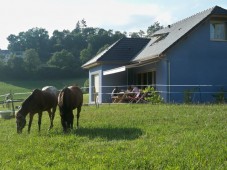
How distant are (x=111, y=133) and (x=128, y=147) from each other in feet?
7.05

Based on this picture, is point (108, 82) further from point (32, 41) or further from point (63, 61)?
point (32, 41)

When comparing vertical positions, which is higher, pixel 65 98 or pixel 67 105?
pixel 65 98

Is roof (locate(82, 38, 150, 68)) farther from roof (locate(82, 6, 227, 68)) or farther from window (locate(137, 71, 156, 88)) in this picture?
window (locate(137, 71, 156, 88))

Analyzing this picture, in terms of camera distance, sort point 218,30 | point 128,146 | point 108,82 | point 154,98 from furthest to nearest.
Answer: point 108,82
point 218,30
point 154,98
point 128,146

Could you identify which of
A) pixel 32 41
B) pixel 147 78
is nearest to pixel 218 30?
pixel 147 78

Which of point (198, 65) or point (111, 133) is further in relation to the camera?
point (198, 65)

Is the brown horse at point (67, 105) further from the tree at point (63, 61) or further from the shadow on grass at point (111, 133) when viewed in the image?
the tree at point (63, 61)

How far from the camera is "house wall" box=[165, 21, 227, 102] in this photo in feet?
73.7

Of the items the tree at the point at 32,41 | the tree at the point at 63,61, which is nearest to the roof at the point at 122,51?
the tree at the point at 63,61

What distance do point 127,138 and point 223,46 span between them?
15805 mm

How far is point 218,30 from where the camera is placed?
78.5 feet

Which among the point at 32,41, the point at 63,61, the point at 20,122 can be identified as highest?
the point at 32,41

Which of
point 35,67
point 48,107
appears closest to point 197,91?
point 48,107

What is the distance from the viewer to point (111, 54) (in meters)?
27.7
